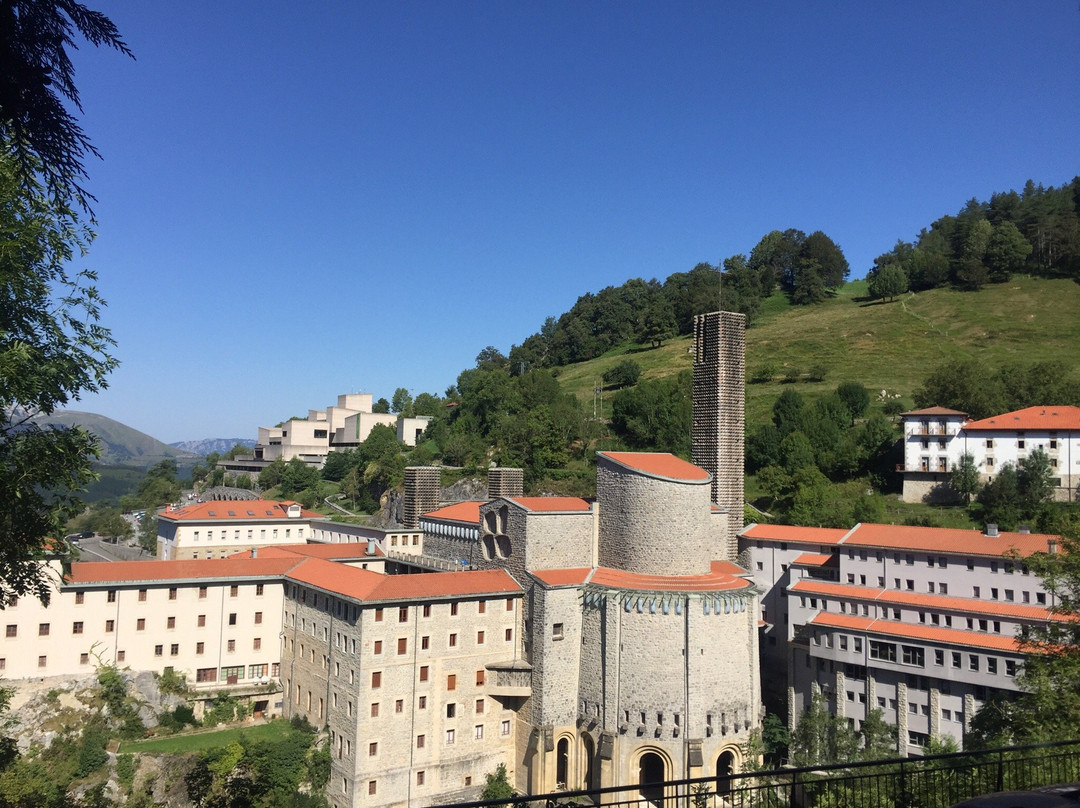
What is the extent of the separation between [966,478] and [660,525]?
33.3 meters

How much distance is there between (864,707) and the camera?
38406mm

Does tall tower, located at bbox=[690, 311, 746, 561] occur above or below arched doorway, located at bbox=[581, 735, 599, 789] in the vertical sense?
above

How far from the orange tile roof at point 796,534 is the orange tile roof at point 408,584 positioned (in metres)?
19.6

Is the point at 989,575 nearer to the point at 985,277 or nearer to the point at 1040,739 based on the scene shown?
the point at 1040,739

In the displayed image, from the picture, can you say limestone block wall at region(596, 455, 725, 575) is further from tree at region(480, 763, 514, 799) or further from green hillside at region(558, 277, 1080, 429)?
green hillside at region(558, 277, 1080, 429)

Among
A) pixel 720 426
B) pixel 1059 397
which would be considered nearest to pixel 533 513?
pixel 720 426

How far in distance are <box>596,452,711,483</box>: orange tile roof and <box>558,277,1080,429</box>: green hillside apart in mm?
42505

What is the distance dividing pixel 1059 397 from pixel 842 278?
245ft

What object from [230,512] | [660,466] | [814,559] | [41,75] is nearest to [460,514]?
[660,466]

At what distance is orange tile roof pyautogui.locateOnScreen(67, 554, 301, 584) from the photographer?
124 ft

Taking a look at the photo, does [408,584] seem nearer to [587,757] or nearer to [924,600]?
[587,757]

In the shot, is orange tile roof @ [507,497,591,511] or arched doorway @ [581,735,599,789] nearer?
arched doorway @ [581,735,599,789]

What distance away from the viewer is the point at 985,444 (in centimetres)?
5828

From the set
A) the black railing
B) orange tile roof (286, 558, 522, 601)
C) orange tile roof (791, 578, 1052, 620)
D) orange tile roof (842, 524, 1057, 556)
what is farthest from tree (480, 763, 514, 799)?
orange tile roof (842, 524, 1057, 556)
